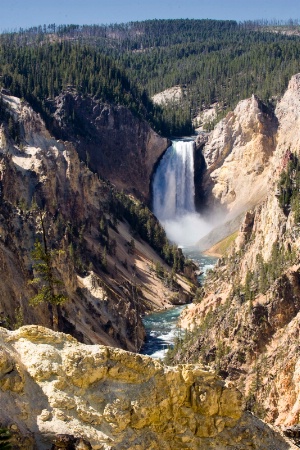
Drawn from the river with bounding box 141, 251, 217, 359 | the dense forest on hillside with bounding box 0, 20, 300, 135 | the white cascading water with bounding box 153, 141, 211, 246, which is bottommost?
the river with bounding box 141, 251, 217, 359

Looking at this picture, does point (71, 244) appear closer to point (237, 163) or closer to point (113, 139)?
point (237, 163)

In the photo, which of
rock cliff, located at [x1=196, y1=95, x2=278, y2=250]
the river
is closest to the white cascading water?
rock cliff, located at [x1=196, y1=95, x2=278, y2=250]

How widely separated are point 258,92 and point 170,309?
300 ft

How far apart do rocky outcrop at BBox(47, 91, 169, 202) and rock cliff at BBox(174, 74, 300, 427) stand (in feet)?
201

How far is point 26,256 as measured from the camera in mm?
56438

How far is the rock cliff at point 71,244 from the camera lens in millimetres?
52191

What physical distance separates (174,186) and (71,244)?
65720 millimetres

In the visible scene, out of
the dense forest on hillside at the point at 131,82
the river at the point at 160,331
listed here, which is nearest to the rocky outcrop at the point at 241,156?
the dense forest on hillside at the point at 131,82

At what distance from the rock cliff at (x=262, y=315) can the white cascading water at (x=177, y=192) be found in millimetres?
55664

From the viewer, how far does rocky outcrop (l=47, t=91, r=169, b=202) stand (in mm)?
131750

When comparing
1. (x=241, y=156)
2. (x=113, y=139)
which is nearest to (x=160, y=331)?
(x=241, y=156)

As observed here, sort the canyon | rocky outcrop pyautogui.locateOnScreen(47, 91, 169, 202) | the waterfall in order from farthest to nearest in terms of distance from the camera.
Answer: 1. the waterfall
2. rocky outcrop pyautogui.locateOnScreen(47, 91, 169, 202)
3. the canyon

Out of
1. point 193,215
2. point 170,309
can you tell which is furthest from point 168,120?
point 170,309

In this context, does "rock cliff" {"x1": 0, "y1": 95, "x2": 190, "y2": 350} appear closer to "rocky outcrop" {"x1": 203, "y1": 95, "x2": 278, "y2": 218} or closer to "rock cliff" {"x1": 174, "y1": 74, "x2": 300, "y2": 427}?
"rock cliff" {"x1": 174, "y1": 74, "x2": 300, "y2": 427}
